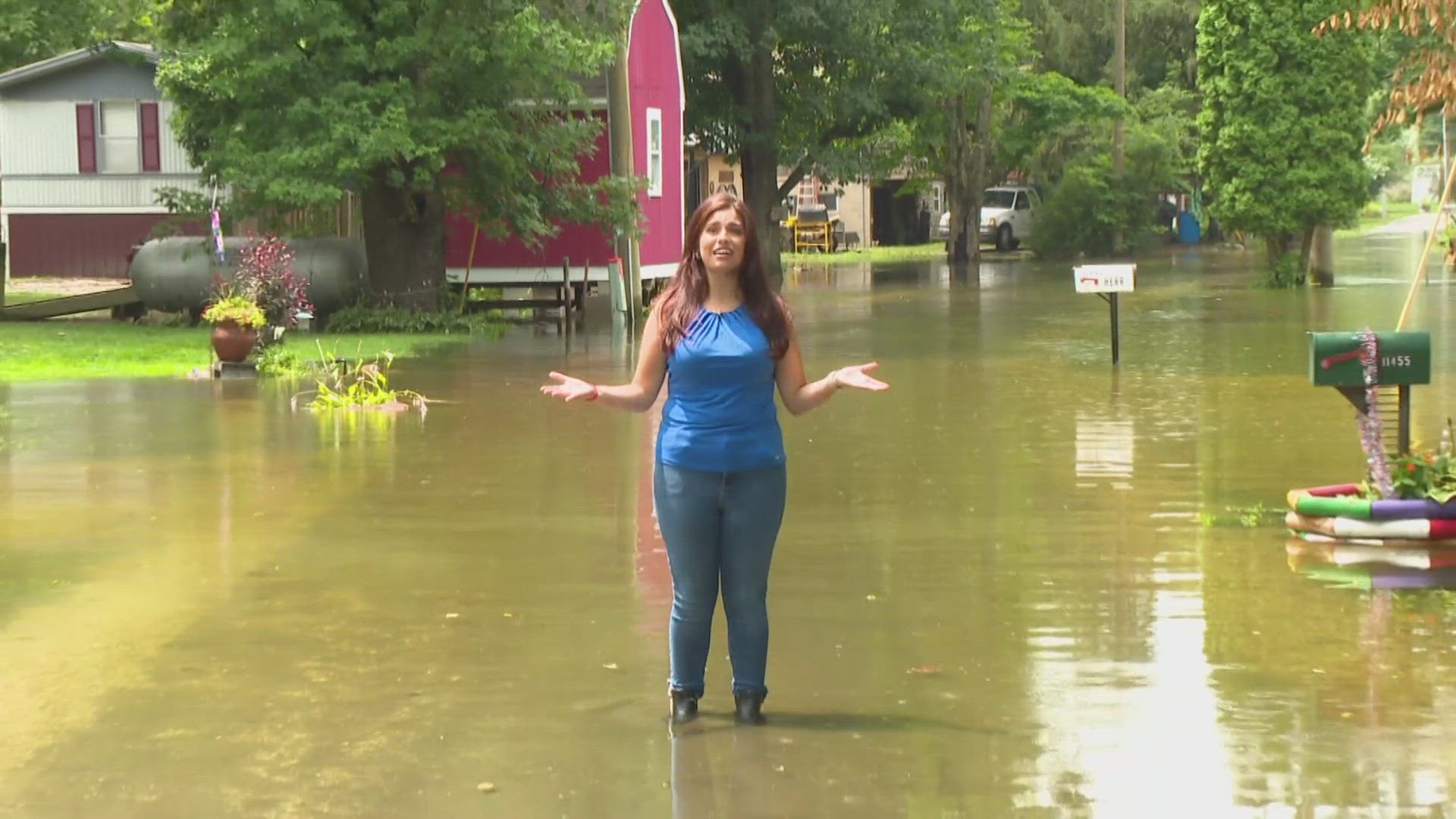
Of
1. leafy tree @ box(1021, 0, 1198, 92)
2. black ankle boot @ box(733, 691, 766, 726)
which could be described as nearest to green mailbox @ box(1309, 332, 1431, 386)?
black ankle boot @ box(733, 691, 766, 726)

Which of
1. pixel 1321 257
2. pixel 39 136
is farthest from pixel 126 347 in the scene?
pixel 1321 257

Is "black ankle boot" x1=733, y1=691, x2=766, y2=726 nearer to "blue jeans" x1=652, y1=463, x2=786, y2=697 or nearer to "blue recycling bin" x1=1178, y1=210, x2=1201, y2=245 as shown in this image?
"blue jeans" x1=652, y1=463, x2=786, y2=697

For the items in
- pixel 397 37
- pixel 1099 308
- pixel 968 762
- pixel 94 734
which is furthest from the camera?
pixel 1099 308

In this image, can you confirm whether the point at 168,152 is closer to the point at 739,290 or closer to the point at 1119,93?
the point at 1119,93

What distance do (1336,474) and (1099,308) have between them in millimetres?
18337

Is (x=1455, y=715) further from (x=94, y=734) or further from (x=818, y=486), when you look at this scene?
(x=818, y=486)

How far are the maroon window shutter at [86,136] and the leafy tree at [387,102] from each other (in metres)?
14.1

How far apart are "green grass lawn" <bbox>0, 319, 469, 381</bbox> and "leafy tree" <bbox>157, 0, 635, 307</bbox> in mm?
2014

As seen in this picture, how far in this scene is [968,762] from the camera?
639 cm

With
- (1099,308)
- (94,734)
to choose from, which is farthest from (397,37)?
(94,734)

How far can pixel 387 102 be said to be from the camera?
25.6 metres

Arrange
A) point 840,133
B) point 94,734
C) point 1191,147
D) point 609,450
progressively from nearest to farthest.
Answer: point 94,734
point 609,450
point 840,133
point 1191,147

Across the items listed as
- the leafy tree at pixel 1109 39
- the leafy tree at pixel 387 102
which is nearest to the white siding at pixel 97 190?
the leafy tree at pixel 387 102

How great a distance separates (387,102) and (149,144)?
17161mm
